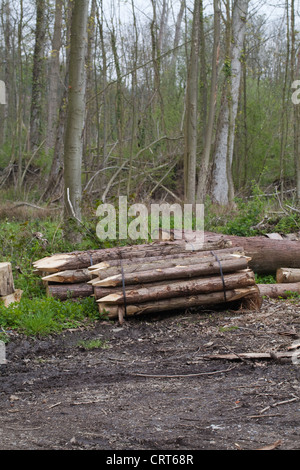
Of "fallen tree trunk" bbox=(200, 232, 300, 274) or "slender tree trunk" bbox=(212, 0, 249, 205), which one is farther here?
"slender tree trunk" bbox=(212, 0, 249, 205)

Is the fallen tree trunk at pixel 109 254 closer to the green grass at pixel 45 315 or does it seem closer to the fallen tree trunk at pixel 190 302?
the green grass at pixel 45 315

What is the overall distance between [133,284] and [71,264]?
43.7 inches

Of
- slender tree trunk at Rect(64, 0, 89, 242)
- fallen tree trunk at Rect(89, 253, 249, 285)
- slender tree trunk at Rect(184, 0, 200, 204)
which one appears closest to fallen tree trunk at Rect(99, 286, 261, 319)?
fallen tree trunk at Rect(89, 253, 249, 285)

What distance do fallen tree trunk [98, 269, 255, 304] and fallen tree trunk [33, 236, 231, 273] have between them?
77 cm

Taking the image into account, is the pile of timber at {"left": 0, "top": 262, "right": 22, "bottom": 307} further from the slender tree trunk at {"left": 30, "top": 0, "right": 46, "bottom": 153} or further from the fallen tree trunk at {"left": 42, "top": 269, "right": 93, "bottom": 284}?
the slender tree trunk at {"left": 30, "top": 0, "right": 46, "bottom": 153}

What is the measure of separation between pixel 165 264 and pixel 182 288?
463 millimetres

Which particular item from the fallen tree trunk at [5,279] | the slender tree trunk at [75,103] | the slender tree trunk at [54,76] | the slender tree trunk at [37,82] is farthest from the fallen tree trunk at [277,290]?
the slender tree trunk at [37,82]

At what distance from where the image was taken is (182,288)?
712cm

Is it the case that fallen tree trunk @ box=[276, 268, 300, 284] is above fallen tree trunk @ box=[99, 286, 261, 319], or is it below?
above

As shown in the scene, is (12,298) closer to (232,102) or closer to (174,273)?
(174,273)

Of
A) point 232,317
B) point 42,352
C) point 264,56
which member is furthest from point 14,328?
point 264,56

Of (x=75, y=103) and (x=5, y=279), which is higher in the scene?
(x=75, y=103)

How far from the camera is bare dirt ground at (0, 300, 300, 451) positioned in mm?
3307

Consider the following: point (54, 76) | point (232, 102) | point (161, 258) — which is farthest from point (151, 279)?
point (54, 76)
